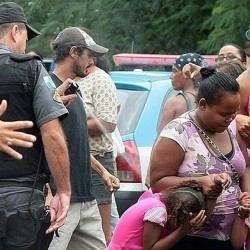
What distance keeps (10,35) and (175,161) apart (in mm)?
1412

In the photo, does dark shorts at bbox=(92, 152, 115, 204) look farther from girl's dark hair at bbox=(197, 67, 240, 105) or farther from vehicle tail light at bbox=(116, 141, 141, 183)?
girl's dark hair at bbox=(197, 67, 240, 105)

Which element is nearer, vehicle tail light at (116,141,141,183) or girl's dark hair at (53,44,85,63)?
girl's dark hair at (53,44,85,63)

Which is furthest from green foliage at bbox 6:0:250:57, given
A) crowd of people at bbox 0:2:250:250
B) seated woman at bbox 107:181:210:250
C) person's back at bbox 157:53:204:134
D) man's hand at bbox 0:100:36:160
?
man's hand at bbox 0:100:36:160

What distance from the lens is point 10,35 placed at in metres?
6.10

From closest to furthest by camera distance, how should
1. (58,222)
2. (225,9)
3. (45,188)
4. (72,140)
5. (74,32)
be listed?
1. (58,222)
2. (45,188)
3. (72,140)
4. (74,32)
5. (225,9)

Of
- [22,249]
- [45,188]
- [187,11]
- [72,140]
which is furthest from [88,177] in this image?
[187,11]

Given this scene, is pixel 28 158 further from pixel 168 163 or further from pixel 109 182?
pixel 109 182

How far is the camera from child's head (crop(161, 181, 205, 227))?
17.2 ft

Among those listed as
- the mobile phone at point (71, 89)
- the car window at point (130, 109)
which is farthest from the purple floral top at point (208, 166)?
the car window at point (130, 109)

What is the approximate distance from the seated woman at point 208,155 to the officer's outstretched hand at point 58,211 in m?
0.56

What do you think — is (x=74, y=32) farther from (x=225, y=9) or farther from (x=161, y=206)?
(x=225, y=9)

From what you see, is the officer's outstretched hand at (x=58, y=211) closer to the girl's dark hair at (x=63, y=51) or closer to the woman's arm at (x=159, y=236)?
the woman's arm at (x=159, y=236)

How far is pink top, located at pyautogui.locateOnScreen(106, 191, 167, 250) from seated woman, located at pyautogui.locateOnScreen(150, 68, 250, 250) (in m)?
0.11

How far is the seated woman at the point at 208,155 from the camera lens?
17.5 ft
